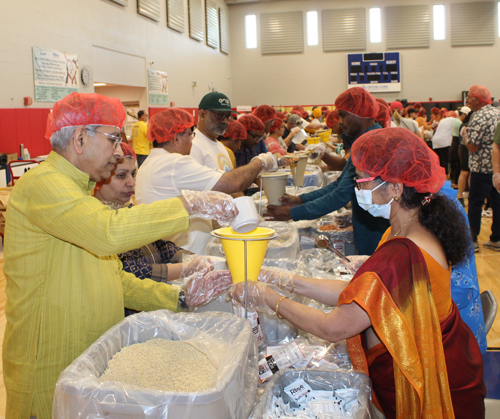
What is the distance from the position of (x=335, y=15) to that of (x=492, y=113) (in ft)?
39.8

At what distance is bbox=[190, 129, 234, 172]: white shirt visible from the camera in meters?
2.96

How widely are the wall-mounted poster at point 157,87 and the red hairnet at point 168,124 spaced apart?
7.93 metres

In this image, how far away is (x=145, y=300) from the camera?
60.6 inches

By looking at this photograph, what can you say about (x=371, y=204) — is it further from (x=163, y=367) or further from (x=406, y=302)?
(x=163, y=367)

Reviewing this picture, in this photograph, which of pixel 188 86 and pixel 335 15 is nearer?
pixel 188 86

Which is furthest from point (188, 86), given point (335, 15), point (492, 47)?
point (492, 47)

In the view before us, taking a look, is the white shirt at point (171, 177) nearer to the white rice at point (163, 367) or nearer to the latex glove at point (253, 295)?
the latex glove at point (253, 295)

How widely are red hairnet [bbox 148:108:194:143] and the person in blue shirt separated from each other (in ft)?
2.52

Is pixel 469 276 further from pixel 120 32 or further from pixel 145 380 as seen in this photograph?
pixel 120 32

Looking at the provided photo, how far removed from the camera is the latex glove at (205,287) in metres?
1.56

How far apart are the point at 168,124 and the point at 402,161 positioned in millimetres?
1353

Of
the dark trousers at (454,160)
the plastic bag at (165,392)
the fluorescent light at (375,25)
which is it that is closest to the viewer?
the plastic bag at (165,392)

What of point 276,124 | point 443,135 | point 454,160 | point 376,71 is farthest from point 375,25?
point 276,124

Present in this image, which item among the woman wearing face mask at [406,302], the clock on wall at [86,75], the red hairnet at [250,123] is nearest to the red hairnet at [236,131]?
the red hairnet at [250,123]
